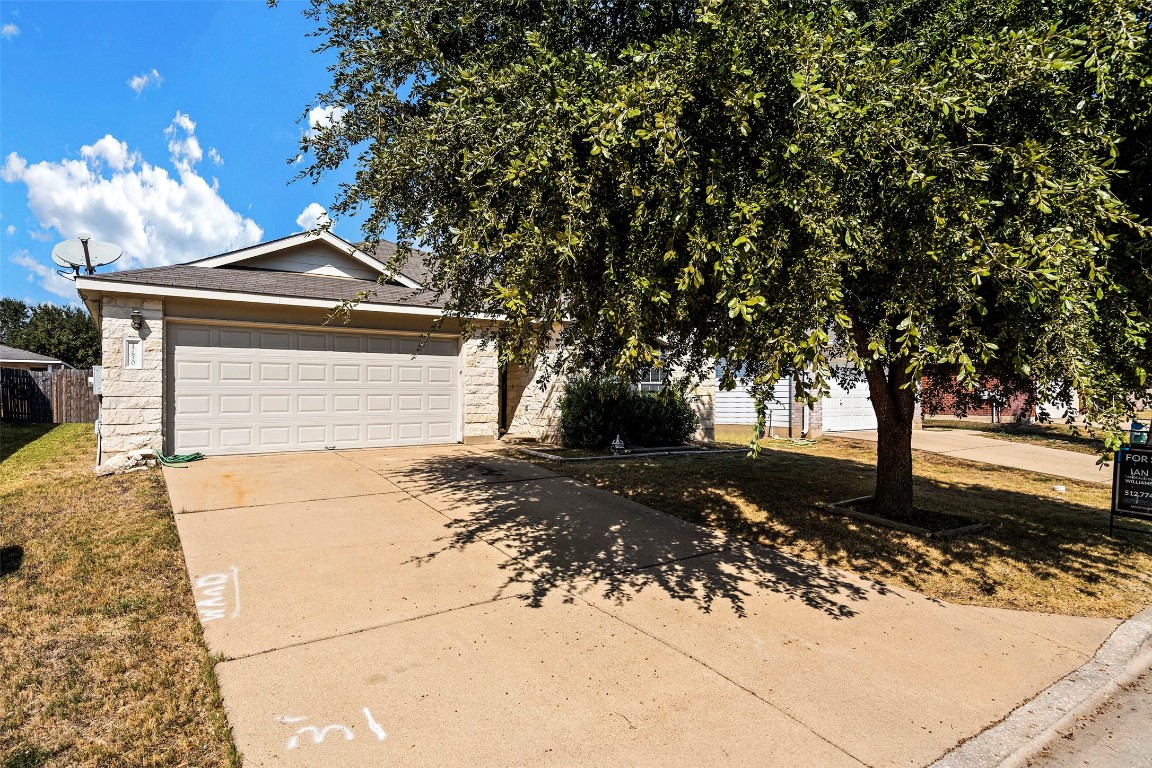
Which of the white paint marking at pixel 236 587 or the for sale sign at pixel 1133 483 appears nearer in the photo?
the white paint marking at pixel 236 587

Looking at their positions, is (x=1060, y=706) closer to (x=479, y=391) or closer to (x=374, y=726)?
(x=374, y=726)

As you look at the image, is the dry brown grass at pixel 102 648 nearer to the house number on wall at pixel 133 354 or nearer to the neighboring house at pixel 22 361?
the house number on wall at pixel 133 354

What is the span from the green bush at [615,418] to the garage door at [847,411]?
6.16 m

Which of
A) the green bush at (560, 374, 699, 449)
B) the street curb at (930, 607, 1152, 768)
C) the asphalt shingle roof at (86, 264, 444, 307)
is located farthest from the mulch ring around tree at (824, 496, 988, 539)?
the asphalt shingle roof at (86, 264, 444, 307)

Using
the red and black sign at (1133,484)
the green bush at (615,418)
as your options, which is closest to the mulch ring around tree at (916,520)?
the red and black sign at (1133,484)

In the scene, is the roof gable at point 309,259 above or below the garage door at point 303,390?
above

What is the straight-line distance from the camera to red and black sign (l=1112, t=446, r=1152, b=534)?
6.38 m

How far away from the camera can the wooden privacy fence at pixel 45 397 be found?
18594mm

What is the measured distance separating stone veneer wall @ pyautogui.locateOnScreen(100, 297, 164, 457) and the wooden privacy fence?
12.2 meters

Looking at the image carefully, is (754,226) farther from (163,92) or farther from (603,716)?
(163,92)

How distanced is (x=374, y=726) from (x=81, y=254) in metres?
10.3

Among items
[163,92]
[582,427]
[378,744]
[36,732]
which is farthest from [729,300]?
[163,92]

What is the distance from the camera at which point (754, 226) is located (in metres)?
3.31

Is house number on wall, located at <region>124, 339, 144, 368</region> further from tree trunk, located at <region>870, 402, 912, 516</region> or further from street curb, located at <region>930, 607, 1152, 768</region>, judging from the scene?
street curb, located at <region>930, 607, 1152, 768</region>
